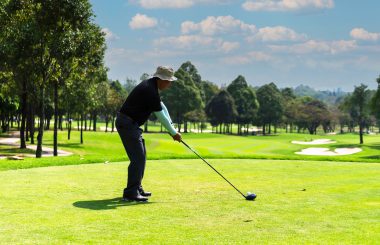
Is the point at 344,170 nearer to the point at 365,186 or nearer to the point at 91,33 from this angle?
the point at 365,186

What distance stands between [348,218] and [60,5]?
37.9m

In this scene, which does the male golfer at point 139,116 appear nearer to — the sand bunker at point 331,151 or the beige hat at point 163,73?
the beige hat at point 163,73

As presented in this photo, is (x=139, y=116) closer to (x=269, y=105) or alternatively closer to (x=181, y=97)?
(x=181, y=97)

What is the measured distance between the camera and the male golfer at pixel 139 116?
10.2 meters

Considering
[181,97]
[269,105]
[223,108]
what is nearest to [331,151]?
[181,97]

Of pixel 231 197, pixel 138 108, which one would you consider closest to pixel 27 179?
pixel 138 108

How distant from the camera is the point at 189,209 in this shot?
8.58 metres

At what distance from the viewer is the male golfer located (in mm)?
10227

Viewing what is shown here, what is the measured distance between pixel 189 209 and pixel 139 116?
2.82m

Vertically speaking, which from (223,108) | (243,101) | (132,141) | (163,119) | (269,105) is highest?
(243,101)

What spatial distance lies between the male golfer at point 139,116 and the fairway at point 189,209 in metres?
0.70

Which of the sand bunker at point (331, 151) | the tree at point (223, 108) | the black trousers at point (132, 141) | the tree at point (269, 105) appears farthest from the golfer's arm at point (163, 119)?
the tree at point (269, 105)

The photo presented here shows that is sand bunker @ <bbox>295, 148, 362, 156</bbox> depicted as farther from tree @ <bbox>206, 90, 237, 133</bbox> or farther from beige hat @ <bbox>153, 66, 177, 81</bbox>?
beige hat @ <bbox>153, 66, 177, 81</bbox>

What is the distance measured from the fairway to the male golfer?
70 cm
